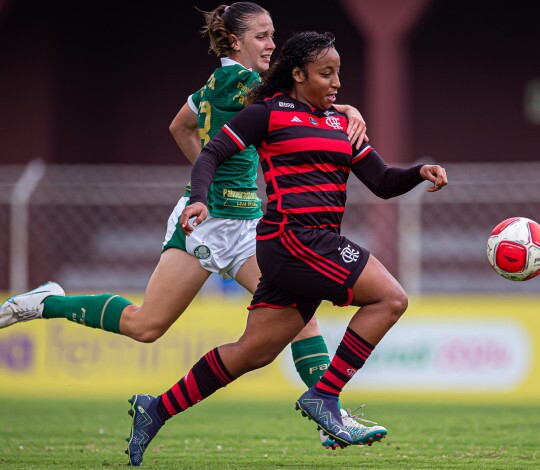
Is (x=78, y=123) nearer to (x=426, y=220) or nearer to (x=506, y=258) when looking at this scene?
(x=426, y=220)

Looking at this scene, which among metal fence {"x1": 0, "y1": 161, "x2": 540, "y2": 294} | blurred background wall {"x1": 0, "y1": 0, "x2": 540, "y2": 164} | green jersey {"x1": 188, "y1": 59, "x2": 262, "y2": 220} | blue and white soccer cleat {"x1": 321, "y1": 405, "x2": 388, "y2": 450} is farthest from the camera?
blurred background wall {"x1": 0, "y1": 0, "x2": 540, "y2": 164}

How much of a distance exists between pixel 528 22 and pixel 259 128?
12364mm

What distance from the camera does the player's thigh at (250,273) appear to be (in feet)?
19.4

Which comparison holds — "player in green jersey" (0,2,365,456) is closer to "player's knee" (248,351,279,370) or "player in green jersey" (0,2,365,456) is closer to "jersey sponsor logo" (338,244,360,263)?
"player's knee" (248,351,279,370)

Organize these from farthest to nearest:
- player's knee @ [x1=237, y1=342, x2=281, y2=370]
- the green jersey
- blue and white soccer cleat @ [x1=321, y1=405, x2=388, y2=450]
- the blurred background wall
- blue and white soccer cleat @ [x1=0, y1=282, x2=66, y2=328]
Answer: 1. the blurred background wall
2. blue and white soccer cleat @ [x1=0, y1=282, x2=66, y2=328]
3. the green jersey
4. player's knee @ [x1=237, y1=342, x2=281, y2=370]
5. blue and white soccer cleat @ [x1=321, y1=405, x2=388, y2=450]

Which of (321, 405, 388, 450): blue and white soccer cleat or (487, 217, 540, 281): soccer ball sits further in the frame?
(487, 217, 540, 281): soccer ball

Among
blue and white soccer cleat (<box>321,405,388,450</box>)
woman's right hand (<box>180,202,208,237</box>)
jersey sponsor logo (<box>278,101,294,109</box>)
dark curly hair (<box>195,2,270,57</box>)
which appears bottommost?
blue and white soccer cleat (<box>321,405,388,450</box>)

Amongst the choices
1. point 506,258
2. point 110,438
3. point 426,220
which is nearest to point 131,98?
point 426,220

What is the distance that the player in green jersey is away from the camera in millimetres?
5789

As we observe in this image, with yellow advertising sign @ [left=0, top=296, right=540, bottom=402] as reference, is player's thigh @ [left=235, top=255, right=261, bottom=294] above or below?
above

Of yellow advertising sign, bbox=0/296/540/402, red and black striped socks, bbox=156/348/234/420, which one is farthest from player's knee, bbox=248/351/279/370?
yellow advertising sign, bbox=0/296/540/402

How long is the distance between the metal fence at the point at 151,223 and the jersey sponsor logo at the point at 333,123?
558 centimetres

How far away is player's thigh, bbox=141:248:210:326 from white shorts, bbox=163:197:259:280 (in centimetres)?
8

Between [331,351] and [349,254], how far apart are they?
4.76m
